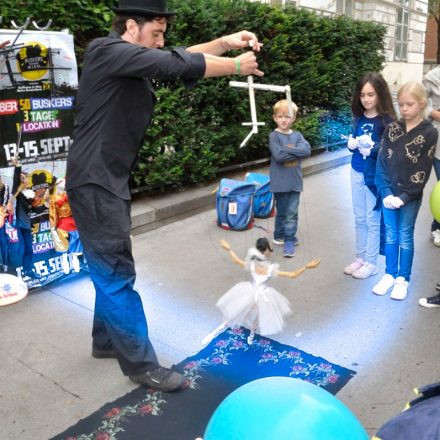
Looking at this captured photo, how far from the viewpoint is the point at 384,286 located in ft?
14.3

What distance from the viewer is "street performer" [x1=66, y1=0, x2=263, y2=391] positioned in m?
2.51

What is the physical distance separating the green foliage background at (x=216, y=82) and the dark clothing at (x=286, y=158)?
66.1 inches

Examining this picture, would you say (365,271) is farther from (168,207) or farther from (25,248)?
(25,248)

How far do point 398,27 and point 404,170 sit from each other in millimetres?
23377

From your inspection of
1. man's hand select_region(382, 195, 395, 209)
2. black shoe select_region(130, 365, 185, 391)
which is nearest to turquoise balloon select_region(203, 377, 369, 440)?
black shoe select_region(130, 365, 185, 391)

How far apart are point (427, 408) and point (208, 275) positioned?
3.35 meters

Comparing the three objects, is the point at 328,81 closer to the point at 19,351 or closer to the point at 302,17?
the point at 302,17

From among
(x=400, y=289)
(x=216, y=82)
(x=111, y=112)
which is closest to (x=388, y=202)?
(x=400, y=289)

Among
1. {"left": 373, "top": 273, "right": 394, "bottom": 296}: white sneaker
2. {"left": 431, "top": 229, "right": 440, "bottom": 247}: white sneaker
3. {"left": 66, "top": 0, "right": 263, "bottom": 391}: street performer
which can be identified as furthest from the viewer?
{"left": 431, "top": 229, "right": 440, "bottom": 247}: white sneaker

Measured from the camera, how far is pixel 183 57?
2.46m

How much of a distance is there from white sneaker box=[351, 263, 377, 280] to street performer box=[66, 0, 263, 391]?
7.43 ft

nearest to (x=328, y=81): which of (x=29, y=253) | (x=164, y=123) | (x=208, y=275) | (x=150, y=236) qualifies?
(x=164, y=123)

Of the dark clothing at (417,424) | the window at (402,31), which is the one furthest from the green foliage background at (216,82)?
the window at (402,31)

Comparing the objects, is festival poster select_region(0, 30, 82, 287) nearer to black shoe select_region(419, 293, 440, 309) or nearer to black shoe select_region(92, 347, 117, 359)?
black shoe select_region(92, 347, 117, 359)
